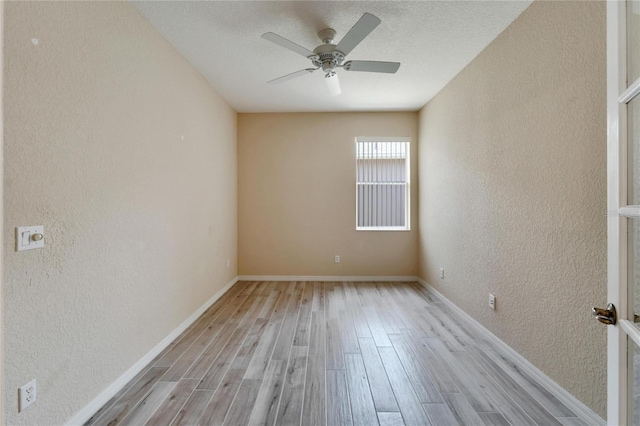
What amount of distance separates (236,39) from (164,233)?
1819 mm

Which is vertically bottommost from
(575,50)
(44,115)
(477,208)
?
(477,208)

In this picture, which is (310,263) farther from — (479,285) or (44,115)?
(44,115)

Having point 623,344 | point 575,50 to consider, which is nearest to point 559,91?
point 575,50

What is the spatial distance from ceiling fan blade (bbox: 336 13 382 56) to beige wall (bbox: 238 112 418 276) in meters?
2.24

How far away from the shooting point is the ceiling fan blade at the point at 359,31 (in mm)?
1803

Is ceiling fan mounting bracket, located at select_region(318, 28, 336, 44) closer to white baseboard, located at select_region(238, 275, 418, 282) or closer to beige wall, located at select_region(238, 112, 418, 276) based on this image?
beige wall, located at select_region(238, 112, 418, 276)

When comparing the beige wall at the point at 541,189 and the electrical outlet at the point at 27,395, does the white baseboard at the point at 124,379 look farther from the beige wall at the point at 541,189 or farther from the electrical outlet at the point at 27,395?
the beige wall at the point at 541,189

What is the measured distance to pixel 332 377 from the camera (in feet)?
6.27

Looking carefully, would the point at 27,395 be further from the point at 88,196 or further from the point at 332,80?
the point at 332,80

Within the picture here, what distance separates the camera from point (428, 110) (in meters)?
3.98

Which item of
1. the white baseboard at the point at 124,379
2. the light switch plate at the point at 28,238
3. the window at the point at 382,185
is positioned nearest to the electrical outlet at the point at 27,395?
the white baseboard at the point at 124,379

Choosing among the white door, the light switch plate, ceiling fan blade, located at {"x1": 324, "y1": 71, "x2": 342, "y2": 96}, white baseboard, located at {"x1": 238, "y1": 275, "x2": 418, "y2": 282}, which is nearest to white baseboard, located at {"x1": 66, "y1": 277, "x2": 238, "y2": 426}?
the light switch plate

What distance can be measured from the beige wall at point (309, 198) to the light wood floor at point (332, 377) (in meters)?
1.45

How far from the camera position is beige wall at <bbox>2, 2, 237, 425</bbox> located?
125cm
